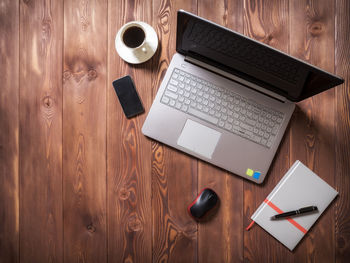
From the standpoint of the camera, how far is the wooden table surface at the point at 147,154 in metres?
0.85

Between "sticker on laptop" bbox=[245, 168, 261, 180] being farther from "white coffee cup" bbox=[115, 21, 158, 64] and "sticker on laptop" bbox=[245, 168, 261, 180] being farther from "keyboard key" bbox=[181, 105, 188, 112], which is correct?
"white coffee cup" bbox=[115, 21, 158, 64]

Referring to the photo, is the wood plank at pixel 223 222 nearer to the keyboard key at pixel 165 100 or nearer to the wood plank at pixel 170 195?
the wood plank at pixel 170 195

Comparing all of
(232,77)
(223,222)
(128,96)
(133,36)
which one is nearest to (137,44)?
(133,36)

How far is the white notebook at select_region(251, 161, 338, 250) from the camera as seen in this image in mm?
823

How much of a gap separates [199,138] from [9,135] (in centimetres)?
73

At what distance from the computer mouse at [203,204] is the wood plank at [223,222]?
0.03m

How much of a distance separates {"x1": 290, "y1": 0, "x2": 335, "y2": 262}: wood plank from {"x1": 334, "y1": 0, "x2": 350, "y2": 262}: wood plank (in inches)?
0.7

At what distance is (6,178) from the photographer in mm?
900

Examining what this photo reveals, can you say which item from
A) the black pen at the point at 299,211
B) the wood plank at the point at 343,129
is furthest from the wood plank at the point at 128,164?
the wood plank at the point at 343,129

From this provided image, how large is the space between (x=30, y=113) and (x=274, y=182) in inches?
37.3

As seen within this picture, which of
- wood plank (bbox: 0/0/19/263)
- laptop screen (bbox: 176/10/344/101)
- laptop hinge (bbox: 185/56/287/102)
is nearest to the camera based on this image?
laptop screen (bbox: 176/10/344/101)

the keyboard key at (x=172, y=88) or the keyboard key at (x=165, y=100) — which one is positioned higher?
the keyboard key at (x=172, y=88)

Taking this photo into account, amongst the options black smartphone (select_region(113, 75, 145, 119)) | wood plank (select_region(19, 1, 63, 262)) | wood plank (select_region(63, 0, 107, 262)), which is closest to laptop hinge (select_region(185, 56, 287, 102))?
black smartphone (select_region(113, 75, 145, 119))

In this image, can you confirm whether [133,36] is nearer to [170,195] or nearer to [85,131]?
[85,131]
